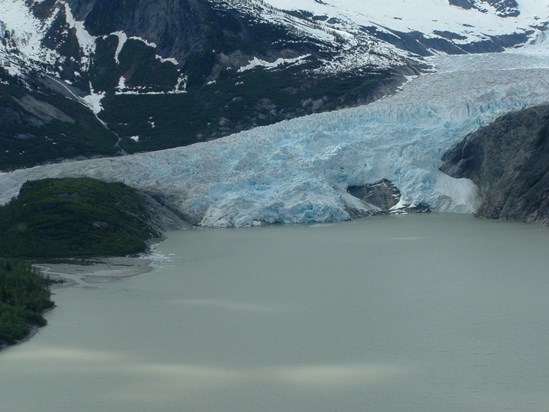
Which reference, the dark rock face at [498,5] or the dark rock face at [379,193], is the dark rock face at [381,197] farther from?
the dark rock face at [498,5]

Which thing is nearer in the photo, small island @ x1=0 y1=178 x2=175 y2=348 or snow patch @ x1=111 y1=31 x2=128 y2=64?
small island @ x1=0 y1=178 x2=175 y2=348

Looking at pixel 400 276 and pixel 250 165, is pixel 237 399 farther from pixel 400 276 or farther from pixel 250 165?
pixel 250 165

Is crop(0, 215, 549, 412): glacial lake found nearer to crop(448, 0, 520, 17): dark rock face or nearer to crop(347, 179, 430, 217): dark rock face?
crop(347, 179, 430, 217): dark rock face

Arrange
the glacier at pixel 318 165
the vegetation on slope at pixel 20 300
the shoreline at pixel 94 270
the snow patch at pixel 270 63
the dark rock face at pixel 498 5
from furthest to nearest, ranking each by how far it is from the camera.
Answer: the dark rock face at pixel 498 5 → the snow patch at pixel 270 63 → the glacier at pixel 318 165 → the shoreline at pixel 94 270 → the vegetation on slope at pixel 20 300

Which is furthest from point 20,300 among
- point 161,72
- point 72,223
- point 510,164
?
point 161,72

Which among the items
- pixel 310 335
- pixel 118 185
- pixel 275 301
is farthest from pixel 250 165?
pixel 310 335

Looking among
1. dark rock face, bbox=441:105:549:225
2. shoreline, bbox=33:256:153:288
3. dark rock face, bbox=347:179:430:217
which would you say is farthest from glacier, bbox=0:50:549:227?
shoreline, bbox=33:256:153:288

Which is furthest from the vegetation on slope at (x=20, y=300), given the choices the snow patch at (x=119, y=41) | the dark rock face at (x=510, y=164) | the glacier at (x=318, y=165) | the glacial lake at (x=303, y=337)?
the snow patch at (x=119, y=41)

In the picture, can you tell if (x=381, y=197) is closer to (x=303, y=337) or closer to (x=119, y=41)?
(x=303, y=337)
